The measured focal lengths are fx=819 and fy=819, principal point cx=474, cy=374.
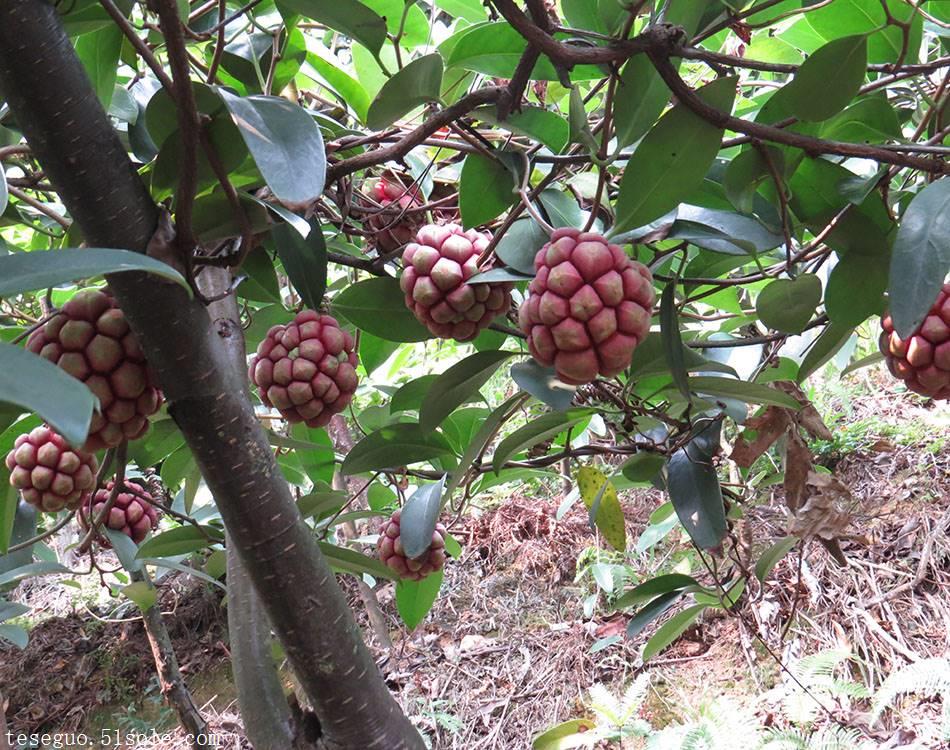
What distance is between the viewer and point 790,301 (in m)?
0.76

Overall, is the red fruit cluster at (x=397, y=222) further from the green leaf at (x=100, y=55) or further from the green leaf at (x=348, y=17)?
the green leaf at (x=100, y=55)

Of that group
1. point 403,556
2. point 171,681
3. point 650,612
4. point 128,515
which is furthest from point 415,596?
point 171,681

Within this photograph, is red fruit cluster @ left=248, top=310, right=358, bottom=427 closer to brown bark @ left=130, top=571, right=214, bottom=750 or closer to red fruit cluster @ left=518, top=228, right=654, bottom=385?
red fruit cluster @ left=518, top=228, right=654, bottom=385

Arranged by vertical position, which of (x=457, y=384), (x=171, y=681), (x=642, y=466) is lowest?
(x=171, y=681)

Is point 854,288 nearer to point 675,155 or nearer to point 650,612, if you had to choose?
point 675,155

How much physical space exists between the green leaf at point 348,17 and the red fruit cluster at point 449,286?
0.20 m

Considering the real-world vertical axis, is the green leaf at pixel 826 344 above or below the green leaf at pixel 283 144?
below

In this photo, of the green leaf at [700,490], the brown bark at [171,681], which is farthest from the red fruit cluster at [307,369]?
the brown bark at [171,681]

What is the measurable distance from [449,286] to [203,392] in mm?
219

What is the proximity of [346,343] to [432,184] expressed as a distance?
29cm

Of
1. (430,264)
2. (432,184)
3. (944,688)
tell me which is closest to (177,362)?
(430,264)

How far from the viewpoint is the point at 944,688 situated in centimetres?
201

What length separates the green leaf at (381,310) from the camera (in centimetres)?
86

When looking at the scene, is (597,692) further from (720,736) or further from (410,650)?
(410,650)
